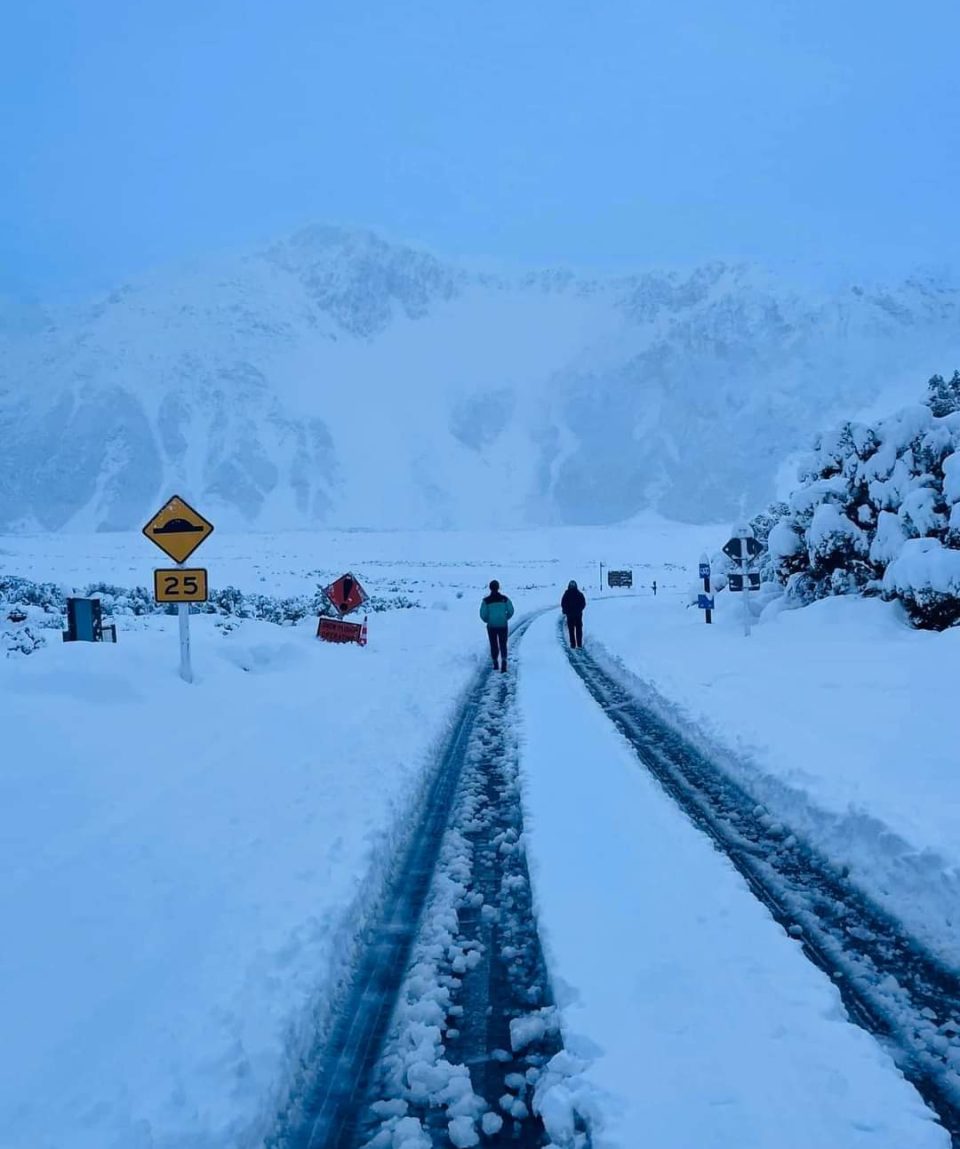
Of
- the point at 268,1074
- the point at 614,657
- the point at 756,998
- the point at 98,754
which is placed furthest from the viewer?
the point at 614,657

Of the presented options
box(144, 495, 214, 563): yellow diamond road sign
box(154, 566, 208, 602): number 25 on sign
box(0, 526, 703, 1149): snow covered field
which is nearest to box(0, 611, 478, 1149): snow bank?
box(0, 526, 703, 1149): snow covered field

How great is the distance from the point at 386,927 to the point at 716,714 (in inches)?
243

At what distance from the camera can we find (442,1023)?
3408mm

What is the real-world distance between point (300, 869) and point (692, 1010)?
2619mm

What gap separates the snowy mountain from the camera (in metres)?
135

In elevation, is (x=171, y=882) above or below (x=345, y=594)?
below

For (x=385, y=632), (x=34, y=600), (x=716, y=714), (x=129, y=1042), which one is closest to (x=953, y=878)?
(x=129, y=1042)

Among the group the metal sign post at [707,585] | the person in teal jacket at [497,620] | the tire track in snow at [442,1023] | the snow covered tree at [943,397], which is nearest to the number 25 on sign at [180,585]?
the tire track in snow at [442,1023]

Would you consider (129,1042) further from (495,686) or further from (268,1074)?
(495,686)

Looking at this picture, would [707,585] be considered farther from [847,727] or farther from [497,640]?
[847,727]

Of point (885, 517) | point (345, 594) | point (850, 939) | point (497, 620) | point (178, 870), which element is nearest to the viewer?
point (850, 939)

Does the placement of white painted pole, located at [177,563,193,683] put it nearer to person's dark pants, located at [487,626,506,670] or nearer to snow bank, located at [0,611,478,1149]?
snow bank, located at [0,611,478,1149]

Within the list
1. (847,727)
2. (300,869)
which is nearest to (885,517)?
(847,727)

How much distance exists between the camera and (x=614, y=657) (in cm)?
1619
